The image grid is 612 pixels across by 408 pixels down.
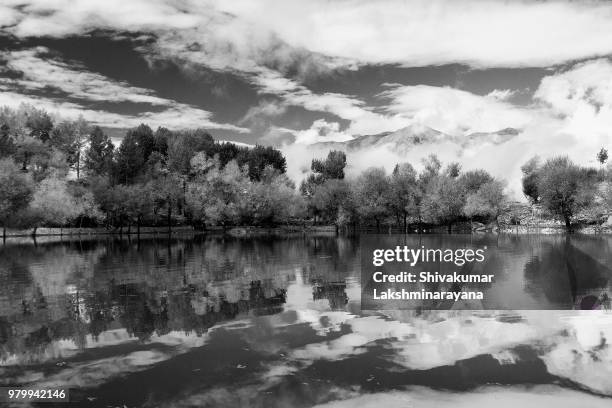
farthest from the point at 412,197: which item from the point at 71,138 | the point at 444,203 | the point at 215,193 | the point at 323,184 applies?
the point at 71,138

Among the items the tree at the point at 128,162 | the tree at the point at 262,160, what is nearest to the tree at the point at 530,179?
the tree at the point at 262,160

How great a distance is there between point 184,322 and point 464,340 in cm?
836

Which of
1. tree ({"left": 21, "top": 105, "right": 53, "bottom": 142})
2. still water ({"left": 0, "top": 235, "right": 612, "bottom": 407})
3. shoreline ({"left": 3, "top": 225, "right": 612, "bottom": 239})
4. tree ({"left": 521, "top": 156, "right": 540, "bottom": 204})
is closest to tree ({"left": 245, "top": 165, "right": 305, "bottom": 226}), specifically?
shoreline ({"left": 3, "top": 225, "right": 612, "bottom": 239})

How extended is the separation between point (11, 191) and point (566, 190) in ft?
314

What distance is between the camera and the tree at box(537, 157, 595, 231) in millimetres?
98325

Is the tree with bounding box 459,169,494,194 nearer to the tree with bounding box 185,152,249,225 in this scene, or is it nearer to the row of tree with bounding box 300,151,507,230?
the row of tree with bounding box 300,151,507,230

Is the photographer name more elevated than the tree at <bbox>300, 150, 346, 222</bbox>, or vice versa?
the tree at <bbox>300, 150, 346, 222</bbox>

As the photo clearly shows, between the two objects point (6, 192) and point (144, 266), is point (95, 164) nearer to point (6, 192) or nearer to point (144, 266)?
point (6, 192)

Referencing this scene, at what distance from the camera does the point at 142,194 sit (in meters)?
96.7

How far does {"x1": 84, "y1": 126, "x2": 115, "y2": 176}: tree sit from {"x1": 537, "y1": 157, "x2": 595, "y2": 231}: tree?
87141mm

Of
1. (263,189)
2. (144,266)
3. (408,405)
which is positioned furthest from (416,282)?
(263,189)

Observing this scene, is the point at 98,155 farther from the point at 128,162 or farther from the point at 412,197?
the point at 412,197

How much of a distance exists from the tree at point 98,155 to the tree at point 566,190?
87.1 m

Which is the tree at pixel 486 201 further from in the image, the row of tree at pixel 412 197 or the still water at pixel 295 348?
the still water at pixel 295 348
